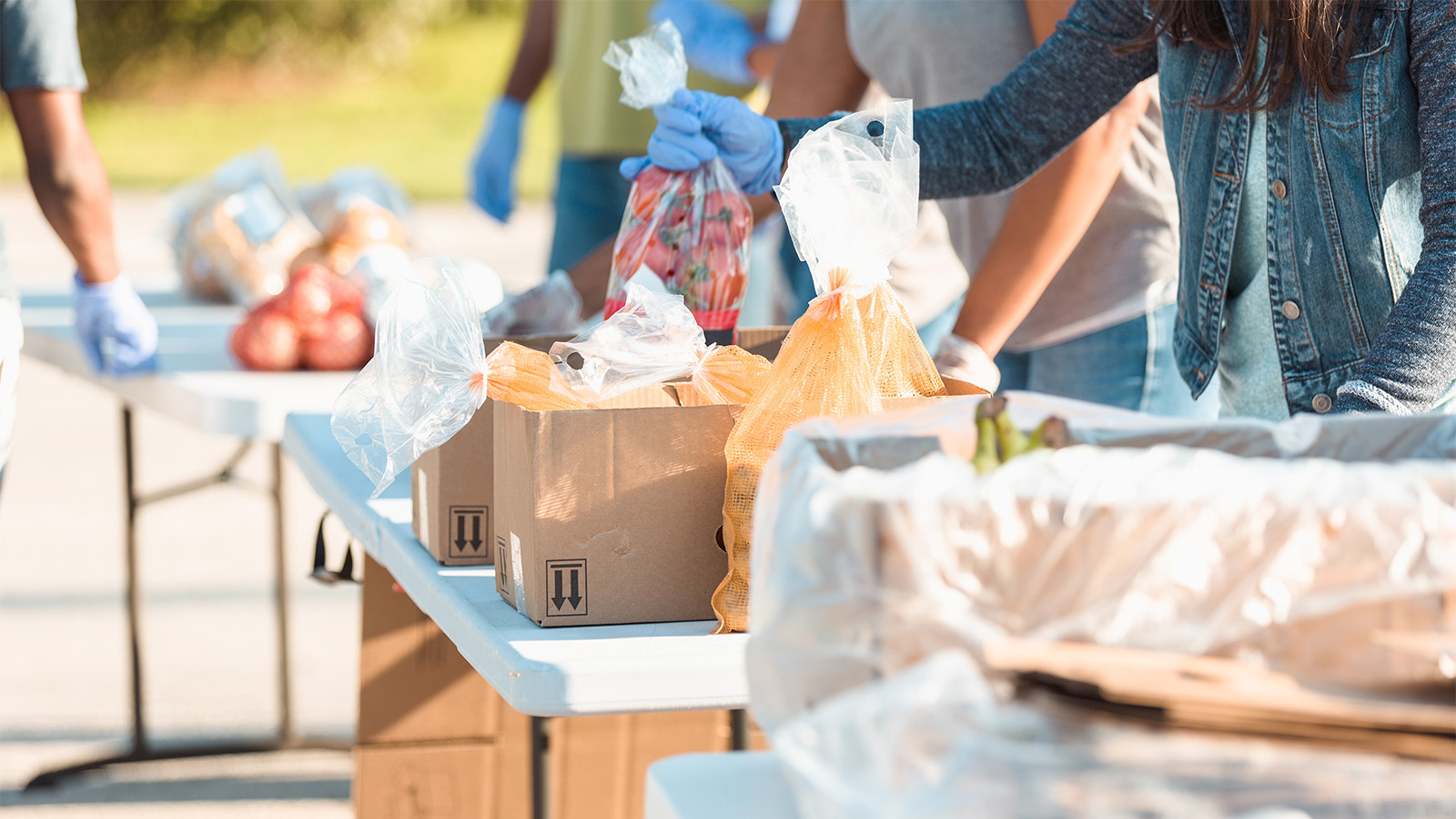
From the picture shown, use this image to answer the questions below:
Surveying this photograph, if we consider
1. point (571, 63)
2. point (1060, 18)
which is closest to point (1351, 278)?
point (1060, 18)

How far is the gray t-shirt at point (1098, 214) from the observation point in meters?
1.90

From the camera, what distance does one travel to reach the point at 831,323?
1.16 meters

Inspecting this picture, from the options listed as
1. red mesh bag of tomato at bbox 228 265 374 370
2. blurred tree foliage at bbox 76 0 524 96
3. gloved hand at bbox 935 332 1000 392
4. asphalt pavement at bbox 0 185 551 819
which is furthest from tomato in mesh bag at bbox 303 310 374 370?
blurred tree foliage at bbox 76 0 524 96

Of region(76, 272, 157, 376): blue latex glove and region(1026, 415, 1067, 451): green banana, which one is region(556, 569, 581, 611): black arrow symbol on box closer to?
region(1026, 415, 1067, 451): green banana

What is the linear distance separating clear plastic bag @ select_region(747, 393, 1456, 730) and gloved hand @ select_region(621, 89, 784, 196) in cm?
76

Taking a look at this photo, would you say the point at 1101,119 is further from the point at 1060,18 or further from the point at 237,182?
the point at 237,182

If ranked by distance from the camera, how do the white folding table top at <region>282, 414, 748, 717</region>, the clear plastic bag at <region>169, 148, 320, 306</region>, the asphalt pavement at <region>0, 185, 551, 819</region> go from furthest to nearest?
the clear plastic bag at <region>169, 148, 320, 306</region> → the asphalt pavement at <region>0, 185, 551, 819</region> → the white folding table top at <region>282, 414, 748, 717</region>

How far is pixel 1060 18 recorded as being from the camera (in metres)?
1.75

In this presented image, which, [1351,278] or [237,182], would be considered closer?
[1351,278]

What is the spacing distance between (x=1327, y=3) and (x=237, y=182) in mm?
2473

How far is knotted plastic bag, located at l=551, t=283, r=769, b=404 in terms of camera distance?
3.99 ft

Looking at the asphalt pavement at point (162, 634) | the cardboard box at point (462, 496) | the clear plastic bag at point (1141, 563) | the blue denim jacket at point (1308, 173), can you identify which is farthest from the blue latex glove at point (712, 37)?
the clear plastic bag at point (1141, 563)

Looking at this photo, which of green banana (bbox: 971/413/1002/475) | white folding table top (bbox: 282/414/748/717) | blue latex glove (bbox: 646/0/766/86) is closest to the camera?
green banana (bbox: 971/413/1002/475)

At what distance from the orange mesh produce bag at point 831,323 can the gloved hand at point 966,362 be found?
0.41m
